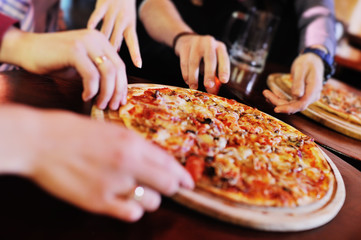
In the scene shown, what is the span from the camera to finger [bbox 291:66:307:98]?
142cm

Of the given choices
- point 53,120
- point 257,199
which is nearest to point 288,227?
point 257,199

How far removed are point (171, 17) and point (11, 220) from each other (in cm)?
164

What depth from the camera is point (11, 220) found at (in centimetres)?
50

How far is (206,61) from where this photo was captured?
1.28 meters

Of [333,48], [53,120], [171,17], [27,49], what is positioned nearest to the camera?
[53,120]

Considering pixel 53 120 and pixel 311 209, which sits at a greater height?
pixel 53 120

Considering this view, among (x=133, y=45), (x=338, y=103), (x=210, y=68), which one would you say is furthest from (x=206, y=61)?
(x=338, y=103)

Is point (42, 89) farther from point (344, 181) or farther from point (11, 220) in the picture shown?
point (344, 181)

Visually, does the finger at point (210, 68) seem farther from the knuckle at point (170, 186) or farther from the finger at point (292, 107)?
the knuckle at point (170, 186)

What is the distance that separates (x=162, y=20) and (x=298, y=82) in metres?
0.94

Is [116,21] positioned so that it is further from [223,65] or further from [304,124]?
[304,124]

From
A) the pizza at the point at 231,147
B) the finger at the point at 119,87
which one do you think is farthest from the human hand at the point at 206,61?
the finger at the point at 119,87

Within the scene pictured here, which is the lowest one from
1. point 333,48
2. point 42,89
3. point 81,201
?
point 42,89

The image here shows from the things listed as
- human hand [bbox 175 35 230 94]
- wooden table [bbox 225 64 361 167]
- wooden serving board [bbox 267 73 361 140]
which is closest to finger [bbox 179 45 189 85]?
human hand [bbox 175 35 230 94]
